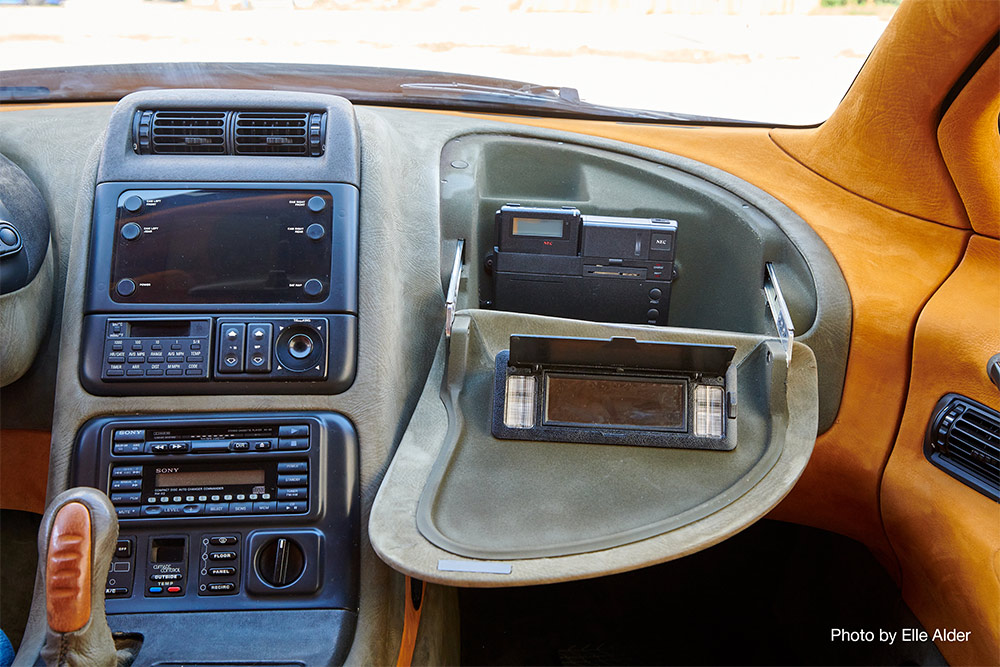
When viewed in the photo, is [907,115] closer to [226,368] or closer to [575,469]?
[575,469]

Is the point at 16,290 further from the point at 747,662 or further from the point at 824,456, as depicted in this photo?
the point at 747,662

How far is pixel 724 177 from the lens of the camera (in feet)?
6.35

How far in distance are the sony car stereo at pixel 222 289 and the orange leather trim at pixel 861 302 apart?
0.98 m

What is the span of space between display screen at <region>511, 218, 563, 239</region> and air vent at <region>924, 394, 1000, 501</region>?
3.00 ft

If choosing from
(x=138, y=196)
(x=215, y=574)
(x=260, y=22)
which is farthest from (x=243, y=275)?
(x=260, y=22)

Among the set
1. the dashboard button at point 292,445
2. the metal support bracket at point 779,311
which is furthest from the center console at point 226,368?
the metal support bracket at point 779,311

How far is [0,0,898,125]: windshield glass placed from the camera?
2098mm

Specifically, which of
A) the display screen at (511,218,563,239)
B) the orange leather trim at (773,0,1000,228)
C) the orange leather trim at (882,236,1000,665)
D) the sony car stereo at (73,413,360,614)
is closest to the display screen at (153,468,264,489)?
the sony car stereo at (73,413,360,614)

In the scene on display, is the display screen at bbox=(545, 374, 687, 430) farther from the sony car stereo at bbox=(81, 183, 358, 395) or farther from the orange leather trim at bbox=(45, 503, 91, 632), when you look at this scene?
the orange leather trim at bbox=(45, 503, 91, 632)

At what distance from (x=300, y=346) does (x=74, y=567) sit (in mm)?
643

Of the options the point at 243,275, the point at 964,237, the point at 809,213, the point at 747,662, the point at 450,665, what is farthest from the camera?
the point at 747,662

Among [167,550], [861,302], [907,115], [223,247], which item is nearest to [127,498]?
[167,550]

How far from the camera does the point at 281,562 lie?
1.41 metres

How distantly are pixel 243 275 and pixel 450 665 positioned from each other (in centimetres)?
120
